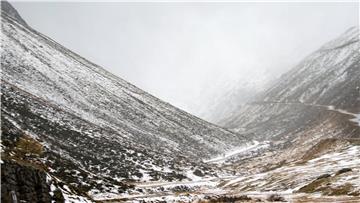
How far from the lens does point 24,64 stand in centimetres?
11262

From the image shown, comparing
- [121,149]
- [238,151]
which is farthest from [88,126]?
[238,151]

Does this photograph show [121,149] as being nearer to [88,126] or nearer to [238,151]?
[88,126]

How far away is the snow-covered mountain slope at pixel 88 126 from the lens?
65.6 meters

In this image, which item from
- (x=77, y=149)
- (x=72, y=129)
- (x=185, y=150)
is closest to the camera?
(x=77, y=149)

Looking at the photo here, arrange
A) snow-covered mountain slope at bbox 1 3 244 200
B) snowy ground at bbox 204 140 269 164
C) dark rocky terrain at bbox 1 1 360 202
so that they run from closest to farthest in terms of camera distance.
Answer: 1. dark rocky terrain at bbox 1 1 360 202
2. snow-covered mountain slope at bbox 1 3 244 200
3. snowy ground at bbox 204 140 269 164

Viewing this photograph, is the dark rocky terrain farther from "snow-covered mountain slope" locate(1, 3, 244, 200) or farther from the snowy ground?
the snowy ground

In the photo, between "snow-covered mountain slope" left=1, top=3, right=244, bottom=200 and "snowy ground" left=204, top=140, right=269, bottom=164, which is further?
"snowy ground" left=204, top=140, right=269, bottom=164

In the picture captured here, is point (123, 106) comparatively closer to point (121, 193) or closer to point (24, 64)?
point (24, 64)

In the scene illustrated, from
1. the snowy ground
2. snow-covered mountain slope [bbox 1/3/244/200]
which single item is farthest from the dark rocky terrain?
the snowy ground

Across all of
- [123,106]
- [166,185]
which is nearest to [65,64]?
[123,106]

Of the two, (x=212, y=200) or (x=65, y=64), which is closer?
(x=212, y=200)

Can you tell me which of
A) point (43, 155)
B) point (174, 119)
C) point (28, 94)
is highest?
point (174, 119)

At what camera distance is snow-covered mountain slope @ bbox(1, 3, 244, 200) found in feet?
215

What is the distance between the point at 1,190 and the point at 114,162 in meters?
58.5
